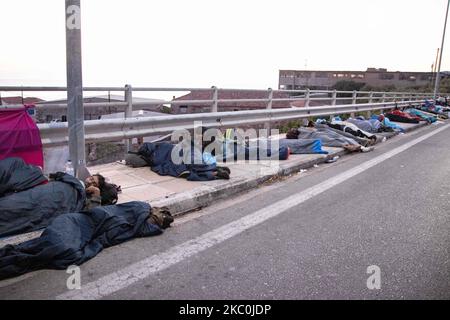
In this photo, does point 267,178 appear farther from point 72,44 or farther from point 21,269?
point 21,269

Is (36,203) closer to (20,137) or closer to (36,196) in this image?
(36,196)

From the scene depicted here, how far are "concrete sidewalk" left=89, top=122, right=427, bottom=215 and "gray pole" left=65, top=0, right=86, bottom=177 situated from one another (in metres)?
0.74

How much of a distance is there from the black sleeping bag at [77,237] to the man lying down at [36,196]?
286 mm

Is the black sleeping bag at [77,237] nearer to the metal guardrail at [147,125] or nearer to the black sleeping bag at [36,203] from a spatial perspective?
the black sleeping bag at [36,203]

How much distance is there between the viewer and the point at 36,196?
3.88 metres

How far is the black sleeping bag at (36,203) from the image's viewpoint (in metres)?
3.66

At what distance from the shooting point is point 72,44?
4547 millimetres

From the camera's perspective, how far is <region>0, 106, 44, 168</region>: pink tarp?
4391 mm

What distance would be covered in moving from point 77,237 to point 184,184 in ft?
7.04

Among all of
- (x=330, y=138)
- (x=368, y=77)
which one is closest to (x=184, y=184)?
(x=330, y=138)
